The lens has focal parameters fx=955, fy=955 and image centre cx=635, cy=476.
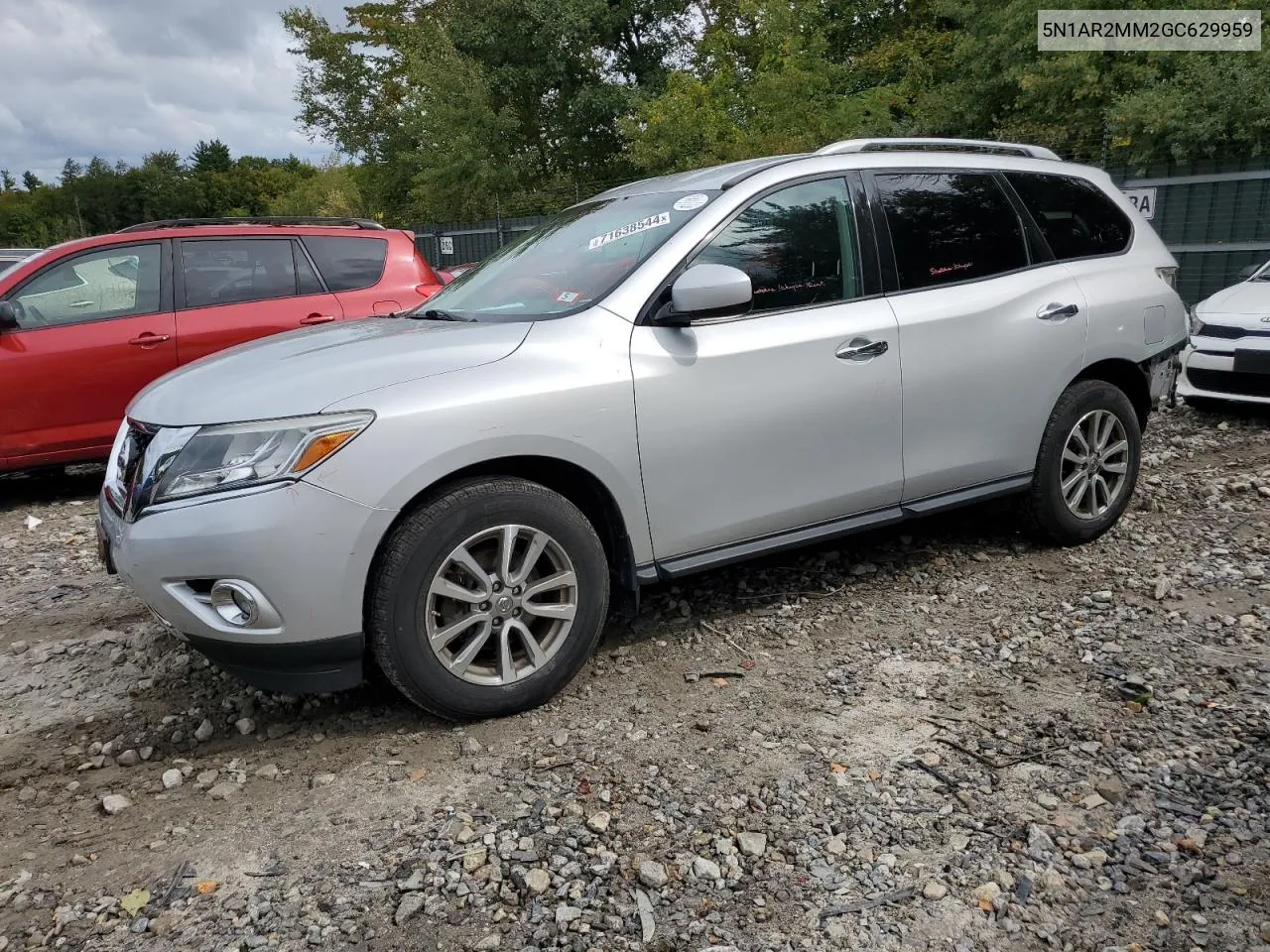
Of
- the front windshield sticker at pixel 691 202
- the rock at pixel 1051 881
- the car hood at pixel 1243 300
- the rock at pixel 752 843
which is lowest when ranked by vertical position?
the rock at pixel 1051 881

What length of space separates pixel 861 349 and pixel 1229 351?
16.4 feet

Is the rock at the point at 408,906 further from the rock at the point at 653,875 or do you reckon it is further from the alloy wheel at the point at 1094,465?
the alloy wheel at the point at 1094,465

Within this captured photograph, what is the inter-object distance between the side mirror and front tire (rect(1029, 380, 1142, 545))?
6.12 ft

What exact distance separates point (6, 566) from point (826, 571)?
13.9ft

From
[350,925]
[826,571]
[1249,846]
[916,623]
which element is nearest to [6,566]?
[350,925]

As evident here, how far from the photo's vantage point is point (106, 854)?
8.27 feet

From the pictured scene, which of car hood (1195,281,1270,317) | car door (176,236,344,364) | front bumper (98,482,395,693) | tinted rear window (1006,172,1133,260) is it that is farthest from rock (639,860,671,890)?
car hood (1195,281,1270,317)

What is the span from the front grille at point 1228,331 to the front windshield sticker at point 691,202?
5.47 meters

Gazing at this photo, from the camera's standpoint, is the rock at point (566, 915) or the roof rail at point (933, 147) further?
the roof rail at point (933, 147)

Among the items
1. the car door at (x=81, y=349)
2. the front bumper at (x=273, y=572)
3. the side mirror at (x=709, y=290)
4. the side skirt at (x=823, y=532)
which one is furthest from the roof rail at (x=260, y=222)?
the side skirt at (x=823, y=532)

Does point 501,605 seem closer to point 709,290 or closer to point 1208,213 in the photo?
point 709,290

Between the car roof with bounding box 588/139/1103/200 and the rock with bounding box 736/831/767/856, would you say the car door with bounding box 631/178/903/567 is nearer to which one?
the car roof with bounding box 588/139/1103/200

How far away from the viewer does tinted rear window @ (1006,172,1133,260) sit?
4332 mm

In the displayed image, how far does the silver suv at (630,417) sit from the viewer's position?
9.02 feet
